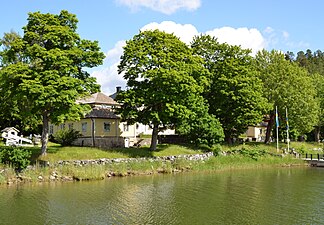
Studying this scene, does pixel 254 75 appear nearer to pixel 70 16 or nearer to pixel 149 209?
pixel 70 16

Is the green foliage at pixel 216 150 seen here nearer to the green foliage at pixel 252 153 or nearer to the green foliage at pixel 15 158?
the green foliage at pixel 252 153

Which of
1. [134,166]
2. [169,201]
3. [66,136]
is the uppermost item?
[66,136]

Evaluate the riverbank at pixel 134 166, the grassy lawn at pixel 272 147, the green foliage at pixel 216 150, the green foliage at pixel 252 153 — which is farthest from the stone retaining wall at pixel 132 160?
the grassy lawn at pixel 272 147

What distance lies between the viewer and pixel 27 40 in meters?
37.2

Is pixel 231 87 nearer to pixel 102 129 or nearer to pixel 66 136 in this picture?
pixel 102 129

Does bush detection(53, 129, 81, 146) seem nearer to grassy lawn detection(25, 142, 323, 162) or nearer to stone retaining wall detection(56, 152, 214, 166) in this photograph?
grassy lawn detection(25, 142, 323, 162)

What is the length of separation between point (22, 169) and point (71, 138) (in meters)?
15.3

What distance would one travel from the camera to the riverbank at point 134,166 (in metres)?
33.5

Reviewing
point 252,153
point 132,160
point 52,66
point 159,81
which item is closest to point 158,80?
point 159,81

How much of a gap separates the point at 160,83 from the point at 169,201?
19.0 metres

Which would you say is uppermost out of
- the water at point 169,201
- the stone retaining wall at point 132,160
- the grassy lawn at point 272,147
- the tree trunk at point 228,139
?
the tree trunk at point 228,139

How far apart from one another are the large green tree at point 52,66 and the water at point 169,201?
24.0ft

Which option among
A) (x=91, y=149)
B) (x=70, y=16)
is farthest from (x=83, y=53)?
(x=91, y=149)

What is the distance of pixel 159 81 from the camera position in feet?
141
